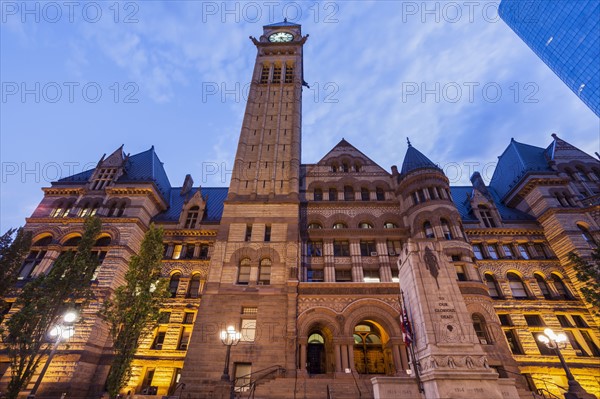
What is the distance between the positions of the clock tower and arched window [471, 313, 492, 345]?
42.7 ft

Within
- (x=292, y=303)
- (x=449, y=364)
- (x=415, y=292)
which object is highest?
(x=292, y=303)

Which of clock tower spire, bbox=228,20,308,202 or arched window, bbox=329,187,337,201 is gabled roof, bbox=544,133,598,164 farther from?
clock tower spire, bbox=228,20,308,202

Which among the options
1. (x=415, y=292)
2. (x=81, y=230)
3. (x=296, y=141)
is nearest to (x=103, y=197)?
(x=81, y=230)

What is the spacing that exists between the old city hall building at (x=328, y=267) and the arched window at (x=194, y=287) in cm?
12

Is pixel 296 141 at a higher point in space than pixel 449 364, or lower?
higher

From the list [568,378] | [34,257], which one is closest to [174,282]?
[34,257]

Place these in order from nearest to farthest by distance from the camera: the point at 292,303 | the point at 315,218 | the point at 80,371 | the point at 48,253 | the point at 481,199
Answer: the point at 80,371, the point at 292,303, the point at 48,253, the point at 315,218, the point at 481,199

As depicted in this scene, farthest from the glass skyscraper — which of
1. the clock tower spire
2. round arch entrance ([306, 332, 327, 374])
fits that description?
round arch entrance ([306, 332, 327, 374])

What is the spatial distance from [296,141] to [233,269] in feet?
50.4

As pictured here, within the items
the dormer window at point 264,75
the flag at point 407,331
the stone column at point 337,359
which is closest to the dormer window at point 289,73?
the dormer window at point 264,75

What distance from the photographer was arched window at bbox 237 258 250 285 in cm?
2362

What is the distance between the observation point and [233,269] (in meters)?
23.8

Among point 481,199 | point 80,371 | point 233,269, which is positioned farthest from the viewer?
point 481,199

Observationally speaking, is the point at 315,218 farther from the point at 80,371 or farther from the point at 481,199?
the point at 80,371
